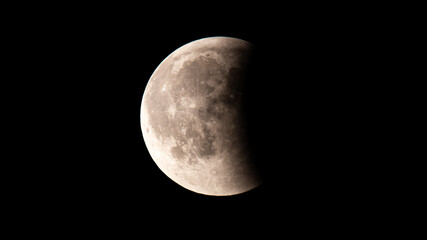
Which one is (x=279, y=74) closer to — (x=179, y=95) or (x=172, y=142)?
(x=179, y=95)

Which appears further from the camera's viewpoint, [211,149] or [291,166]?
[291,166]

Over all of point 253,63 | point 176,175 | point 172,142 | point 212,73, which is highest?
point 253,63

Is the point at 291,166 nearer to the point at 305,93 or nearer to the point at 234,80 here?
the point at 305,93

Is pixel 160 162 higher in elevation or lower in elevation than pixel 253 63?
lower

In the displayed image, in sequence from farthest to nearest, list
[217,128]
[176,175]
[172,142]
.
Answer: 1. [176,175]
2. [172,142]
3. [217,128]

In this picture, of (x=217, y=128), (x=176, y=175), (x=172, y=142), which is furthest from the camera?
(x=176, y=175)

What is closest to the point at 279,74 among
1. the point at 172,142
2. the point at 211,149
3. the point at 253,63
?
the point at 253,63

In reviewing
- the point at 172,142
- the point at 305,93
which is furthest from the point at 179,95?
the point at 305,93
